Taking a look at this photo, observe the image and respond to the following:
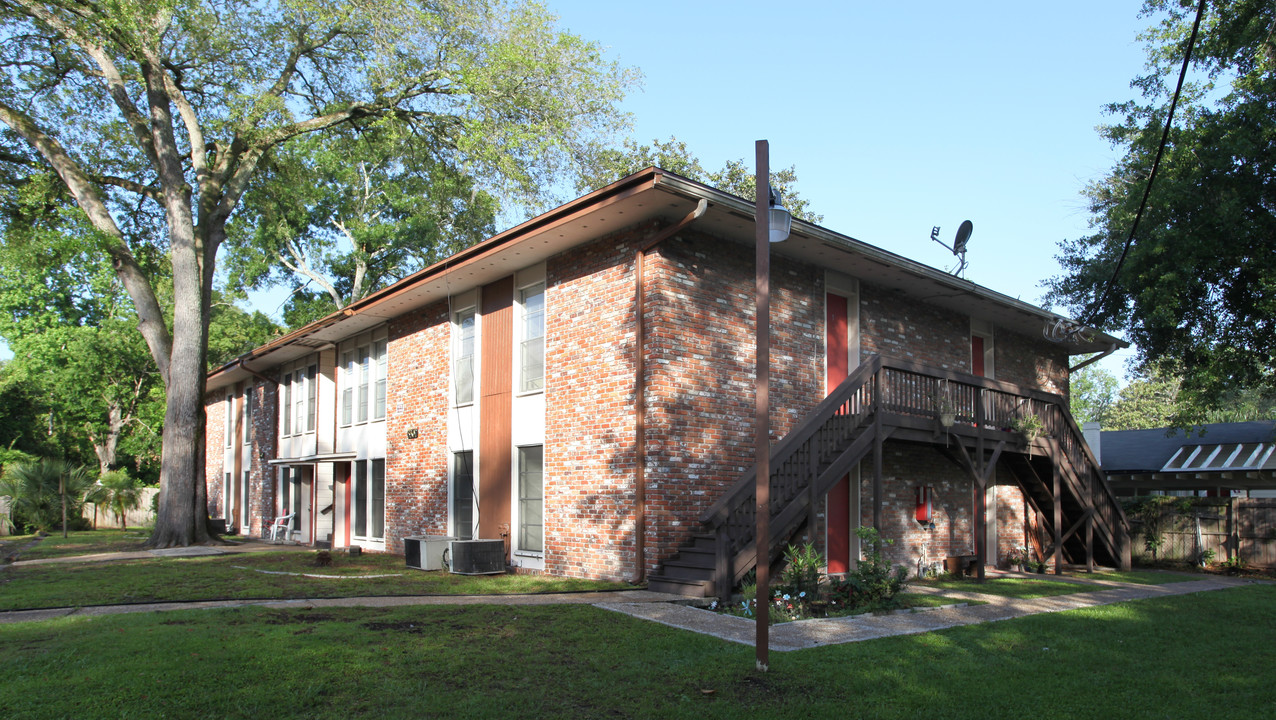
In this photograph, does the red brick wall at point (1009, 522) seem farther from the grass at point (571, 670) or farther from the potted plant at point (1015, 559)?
the grass at point (571, 670)

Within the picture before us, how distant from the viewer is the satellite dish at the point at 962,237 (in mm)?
16750

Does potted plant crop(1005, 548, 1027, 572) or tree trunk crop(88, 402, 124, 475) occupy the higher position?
tree trunk crop(88, 402, 124, 475)

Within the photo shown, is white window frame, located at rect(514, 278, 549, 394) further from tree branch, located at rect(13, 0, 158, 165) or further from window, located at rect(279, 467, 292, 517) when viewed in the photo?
window, located at rect(279, 467, 292, 517)

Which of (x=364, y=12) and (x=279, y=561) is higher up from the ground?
(x=364, y=12)

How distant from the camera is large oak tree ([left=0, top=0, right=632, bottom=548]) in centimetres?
1788

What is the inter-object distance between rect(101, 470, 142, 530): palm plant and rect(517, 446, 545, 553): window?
75.4ft

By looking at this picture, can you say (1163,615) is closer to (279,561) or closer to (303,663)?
(303,663)

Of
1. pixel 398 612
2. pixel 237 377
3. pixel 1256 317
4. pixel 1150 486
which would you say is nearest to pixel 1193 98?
pixel 1256 317

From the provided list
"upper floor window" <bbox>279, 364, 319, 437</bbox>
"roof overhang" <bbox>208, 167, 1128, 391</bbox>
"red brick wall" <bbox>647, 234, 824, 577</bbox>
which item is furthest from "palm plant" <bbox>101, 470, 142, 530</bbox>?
"red brick wall" <bbox>647, 234, 824, 577</bbox>

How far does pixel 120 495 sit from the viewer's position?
98.0 ft

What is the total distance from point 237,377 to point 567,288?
19352mm

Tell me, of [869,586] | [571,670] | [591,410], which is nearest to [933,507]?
[869,586]

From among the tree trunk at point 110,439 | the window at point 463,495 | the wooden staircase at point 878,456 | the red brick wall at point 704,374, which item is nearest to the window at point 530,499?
the window at point 463,495

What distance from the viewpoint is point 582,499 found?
1185 centimetres
